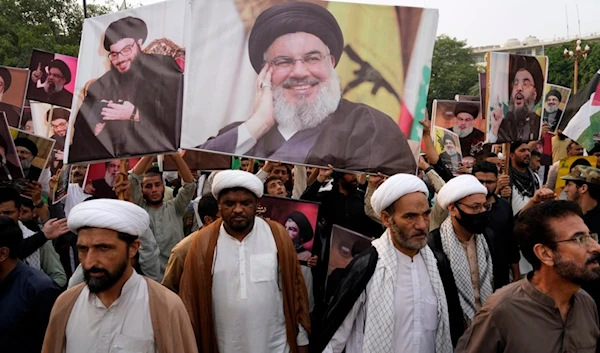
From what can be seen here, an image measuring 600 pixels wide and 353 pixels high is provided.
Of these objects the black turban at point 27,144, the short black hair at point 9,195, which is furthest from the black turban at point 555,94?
the short black hair at point 9,195

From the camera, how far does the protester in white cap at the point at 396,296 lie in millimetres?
2936

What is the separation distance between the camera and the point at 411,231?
2990 millimetres

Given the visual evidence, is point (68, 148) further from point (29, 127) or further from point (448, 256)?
point (29, 127)

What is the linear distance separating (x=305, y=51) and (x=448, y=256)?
1.89 meters

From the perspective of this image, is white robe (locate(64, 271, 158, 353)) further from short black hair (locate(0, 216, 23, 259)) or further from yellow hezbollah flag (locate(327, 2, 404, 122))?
yellow hezbollah flag (locate(327, 2, 404, 122))

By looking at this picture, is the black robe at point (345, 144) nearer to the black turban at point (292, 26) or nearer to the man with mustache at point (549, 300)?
the black turban at point (292, 26)

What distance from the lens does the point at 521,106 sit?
18.4 feet

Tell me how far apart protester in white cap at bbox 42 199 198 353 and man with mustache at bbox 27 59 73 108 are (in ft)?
→ 16.5

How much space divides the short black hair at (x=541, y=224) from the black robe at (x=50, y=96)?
6.17 metres

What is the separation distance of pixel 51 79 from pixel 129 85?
11.1ft

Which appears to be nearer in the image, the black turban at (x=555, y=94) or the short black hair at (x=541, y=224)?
the short black hair at (x=541, y=224)

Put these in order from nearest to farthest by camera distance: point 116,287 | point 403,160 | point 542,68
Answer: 1. point 116,287
2. point 403,160
3. point 542,68

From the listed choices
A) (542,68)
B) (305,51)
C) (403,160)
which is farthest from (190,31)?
(542,68)

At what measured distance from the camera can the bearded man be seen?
5.42m
